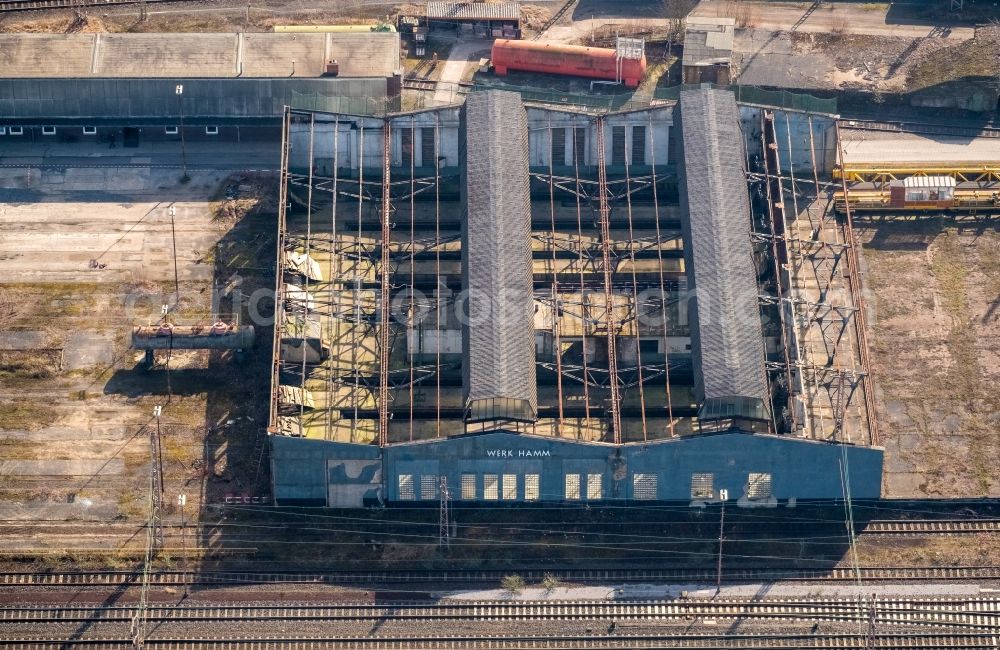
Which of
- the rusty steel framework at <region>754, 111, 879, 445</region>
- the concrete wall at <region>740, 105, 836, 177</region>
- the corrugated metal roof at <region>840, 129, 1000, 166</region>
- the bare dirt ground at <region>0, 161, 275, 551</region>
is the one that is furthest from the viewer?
the corrugated metal roof at <region>840, 129, 1000, 166</region>

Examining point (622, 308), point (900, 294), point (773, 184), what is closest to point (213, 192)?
point (622, 308)

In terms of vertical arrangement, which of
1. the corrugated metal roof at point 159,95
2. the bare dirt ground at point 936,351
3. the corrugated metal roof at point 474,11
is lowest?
the bare dirt ground at point 936,351

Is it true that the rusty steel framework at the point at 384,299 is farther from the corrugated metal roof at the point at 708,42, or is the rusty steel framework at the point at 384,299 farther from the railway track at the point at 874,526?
the corrugated metal roof at the point at 708,42

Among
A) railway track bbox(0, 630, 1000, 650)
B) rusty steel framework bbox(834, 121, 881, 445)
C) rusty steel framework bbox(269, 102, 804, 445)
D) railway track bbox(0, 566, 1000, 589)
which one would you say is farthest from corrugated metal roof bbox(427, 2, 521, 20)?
railway track bbox(0, 630, 1000, 650)

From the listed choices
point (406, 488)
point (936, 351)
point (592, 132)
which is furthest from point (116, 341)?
point (936, 351)

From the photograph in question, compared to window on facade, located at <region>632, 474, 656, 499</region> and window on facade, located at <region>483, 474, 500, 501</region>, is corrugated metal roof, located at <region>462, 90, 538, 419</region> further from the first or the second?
window on facade, located at <region>632, 474, 656, 499</region>

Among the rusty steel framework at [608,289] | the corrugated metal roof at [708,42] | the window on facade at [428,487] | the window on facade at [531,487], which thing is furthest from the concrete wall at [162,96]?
the window on facade at [531,487]

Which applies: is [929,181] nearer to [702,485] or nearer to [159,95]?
[702,485]
